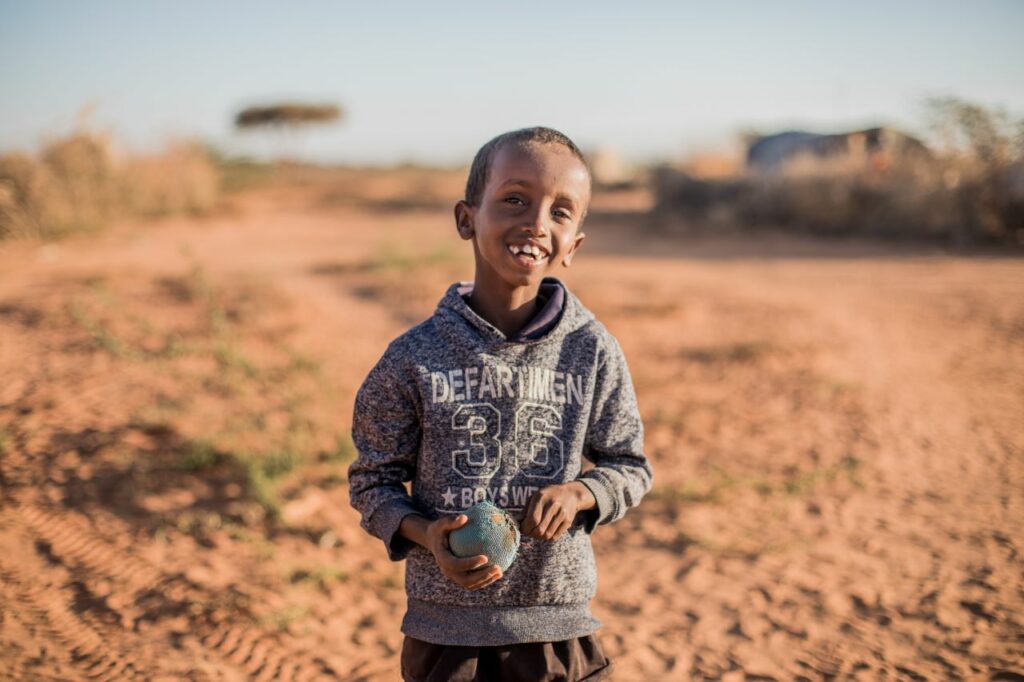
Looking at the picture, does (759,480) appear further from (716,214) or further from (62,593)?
(716,214)

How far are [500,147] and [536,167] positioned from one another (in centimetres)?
11

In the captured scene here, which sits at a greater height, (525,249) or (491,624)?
(525,249)

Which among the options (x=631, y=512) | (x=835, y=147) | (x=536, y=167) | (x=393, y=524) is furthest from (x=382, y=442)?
(x=835, y=147)

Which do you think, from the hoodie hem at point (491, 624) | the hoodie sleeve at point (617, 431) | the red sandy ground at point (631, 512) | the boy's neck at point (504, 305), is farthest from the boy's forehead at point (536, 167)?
the red sandy ground at point (631, 512)

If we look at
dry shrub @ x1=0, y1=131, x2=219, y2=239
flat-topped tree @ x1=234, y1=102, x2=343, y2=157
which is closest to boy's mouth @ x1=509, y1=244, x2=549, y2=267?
dry shrub @ x1=0, y1=131, x2=219, y2=239

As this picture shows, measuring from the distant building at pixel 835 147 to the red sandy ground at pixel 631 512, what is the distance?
5.87 m

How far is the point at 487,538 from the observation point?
1329 millimetres

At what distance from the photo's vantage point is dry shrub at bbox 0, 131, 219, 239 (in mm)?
9602

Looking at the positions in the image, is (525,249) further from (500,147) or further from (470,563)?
(470,563)

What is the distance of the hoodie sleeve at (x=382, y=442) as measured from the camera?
1527 mm

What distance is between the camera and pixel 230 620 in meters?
3.01

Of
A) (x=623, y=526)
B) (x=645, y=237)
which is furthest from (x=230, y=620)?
(x=645, y=237)

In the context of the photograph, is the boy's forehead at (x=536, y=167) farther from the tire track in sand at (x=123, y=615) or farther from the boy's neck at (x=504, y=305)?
the tire track in sand at (x=123, y=615)

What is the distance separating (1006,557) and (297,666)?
3.12m
